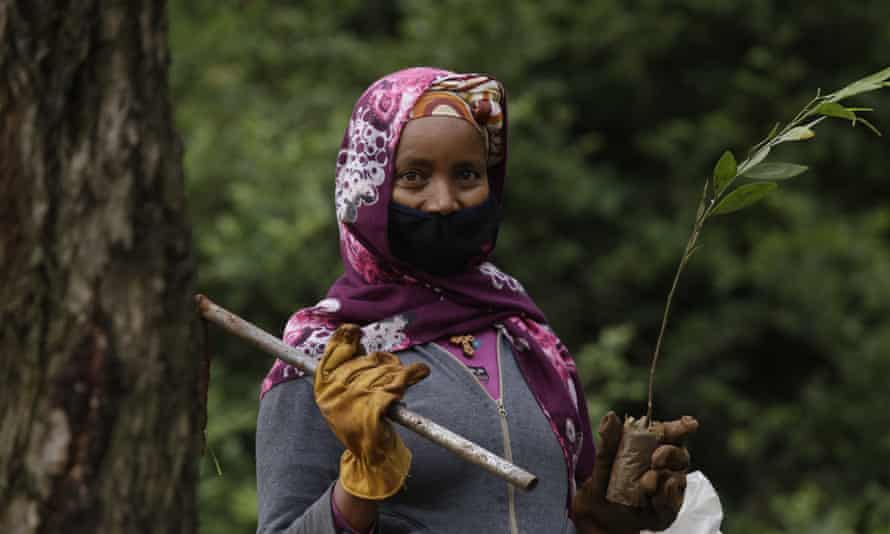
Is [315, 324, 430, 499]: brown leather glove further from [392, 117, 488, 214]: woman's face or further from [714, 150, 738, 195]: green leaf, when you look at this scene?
[714, 150, 738, 195]: green leaf

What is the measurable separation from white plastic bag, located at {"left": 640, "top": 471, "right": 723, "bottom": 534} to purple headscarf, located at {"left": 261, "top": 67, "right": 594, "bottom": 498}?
0.18 m

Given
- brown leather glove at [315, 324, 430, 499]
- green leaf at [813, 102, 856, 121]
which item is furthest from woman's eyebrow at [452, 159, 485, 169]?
green leaf at [813, 102, 856, 121]

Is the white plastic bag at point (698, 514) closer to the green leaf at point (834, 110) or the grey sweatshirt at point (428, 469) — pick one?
the grey sweatshirt at point (428, 469)

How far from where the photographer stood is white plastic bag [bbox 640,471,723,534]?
8.42 ft

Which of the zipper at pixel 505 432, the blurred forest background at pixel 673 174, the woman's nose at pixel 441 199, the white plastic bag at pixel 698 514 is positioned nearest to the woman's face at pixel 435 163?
the woman's nose at pixel 441 199

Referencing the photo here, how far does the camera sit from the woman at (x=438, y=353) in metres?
2.33

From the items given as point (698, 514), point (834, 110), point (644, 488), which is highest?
point (834, 110)

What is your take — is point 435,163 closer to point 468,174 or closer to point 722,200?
point 468,174

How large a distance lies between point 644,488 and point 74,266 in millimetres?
970

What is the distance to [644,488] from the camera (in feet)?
7.45

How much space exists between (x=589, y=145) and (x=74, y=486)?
19.5 ft

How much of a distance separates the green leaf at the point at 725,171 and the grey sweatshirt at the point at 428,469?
1.66ft

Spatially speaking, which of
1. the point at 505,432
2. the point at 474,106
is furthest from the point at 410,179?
the point at 505,432

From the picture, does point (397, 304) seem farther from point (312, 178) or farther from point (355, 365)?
point (312, 178)
